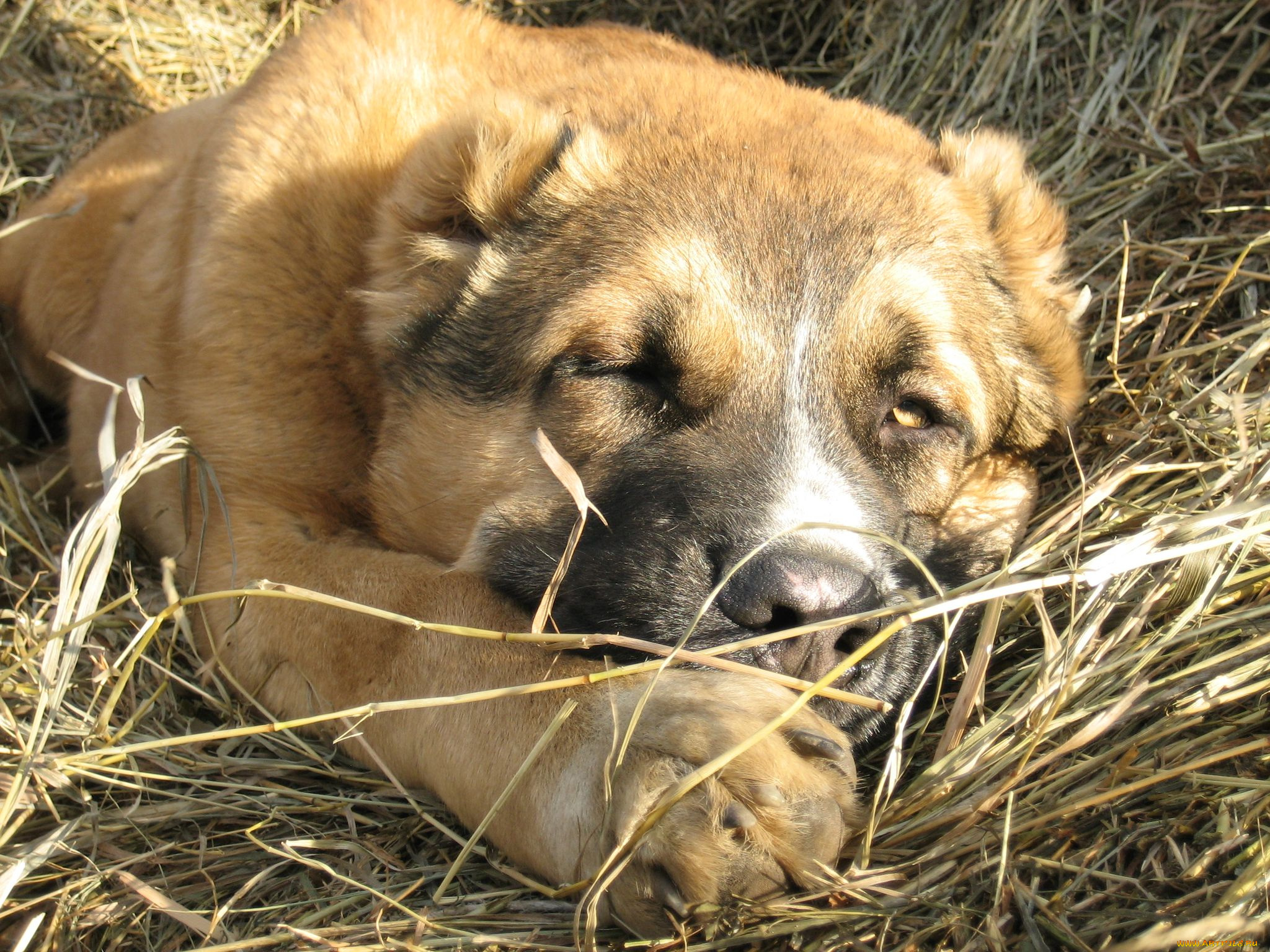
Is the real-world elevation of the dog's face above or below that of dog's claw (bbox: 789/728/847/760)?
above

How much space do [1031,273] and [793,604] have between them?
5.92ft

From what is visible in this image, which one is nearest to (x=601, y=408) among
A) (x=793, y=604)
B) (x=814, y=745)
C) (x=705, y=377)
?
(x=705, y=377)

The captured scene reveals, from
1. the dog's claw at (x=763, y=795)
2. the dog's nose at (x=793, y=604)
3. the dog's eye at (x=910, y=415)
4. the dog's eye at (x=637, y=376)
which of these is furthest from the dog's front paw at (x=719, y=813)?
the dog's eye at (x=910, y=415)

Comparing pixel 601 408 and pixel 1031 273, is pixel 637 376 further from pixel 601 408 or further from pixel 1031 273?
pixel 1031 273

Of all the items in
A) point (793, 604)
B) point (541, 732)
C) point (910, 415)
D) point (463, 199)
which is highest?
point (463, 199)

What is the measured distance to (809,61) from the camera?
21.4 ft

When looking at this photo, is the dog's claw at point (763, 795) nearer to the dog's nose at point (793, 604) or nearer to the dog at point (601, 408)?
the dog at point (601, 408)

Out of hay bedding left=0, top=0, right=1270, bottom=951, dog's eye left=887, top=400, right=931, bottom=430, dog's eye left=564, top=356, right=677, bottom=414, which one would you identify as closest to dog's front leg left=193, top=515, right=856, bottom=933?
hay bedding left=0, top=0, right=1270, bottom=951

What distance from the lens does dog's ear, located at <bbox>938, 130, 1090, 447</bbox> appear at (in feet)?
11.6

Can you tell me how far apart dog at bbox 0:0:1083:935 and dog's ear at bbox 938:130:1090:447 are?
14 millimetres

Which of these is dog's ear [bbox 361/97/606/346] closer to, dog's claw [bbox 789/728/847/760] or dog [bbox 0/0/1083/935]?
dog [bbox 0/0/1083/935]

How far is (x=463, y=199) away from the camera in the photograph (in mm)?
3293

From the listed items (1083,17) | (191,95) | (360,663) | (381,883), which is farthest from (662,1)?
(381,883)

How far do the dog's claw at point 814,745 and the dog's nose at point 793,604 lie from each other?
19 cm
